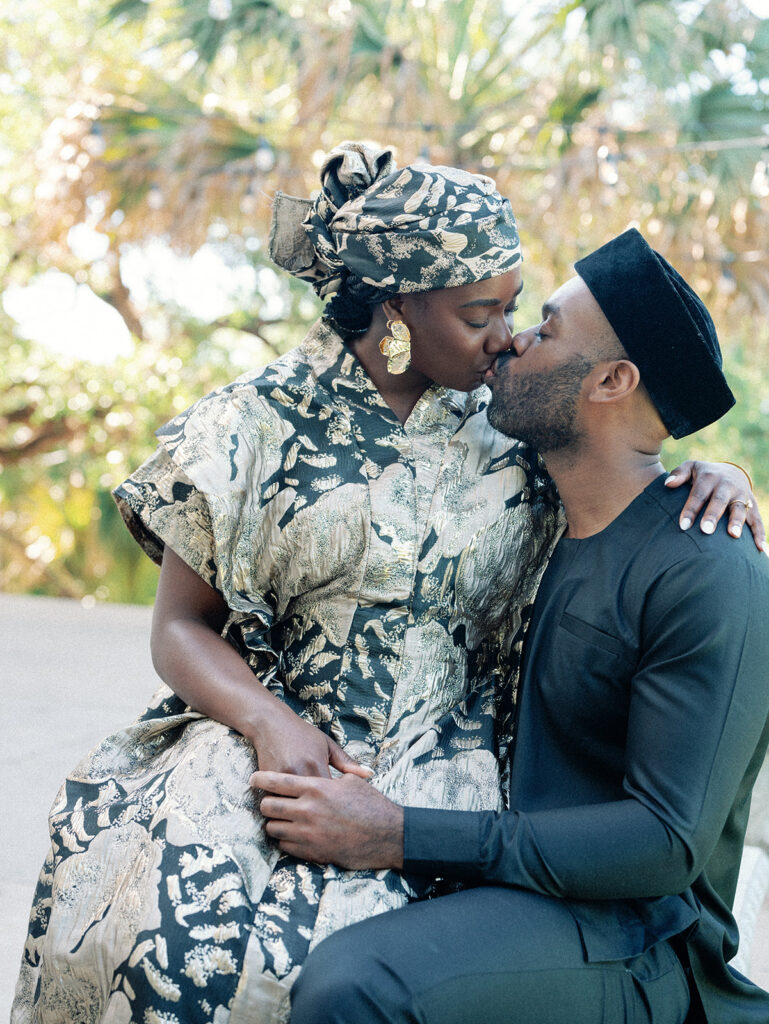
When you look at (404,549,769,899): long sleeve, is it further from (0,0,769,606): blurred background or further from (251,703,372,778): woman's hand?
(0,0,769,606): blurred background

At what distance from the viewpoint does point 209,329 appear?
13.2 metres

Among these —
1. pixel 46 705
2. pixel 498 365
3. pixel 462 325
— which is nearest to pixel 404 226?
pixel 462 325

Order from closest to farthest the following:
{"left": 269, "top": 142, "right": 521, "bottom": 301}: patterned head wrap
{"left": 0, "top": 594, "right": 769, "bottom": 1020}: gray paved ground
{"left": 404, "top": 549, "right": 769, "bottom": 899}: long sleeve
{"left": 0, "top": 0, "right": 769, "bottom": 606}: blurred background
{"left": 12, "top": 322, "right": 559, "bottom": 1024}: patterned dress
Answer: {"left": 404, "top": 549, "right": 769, "bottom": 899}: long sleeve
{"left": 12, "top": 322, "right": 559, "bottom": 1024}: patterned dress
{"left": 269, "top": 142, "right": 521, "bottom": 301}: patterned head wrap
{"left": 0, "top": 594, "right": 769, "bottom": 1020}: gray paved ground
{"left": 0, "top": 0, "right": 769, "bottom": 606}: blurred background

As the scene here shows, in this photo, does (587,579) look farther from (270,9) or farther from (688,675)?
(270,9)

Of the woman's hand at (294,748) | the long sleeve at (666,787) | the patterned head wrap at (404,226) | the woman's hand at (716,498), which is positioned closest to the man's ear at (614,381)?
the woman's hand at (716,498)

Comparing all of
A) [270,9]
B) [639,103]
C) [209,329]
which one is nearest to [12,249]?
[209,329]

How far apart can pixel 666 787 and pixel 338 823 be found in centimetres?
54

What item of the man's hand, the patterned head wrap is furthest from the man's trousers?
the patterned head wrap

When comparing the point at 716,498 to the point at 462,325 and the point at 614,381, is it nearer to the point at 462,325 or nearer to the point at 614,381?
the point at 614,381

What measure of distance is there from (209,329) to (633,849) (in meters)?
12.0

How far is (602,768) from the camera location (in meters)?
2.06

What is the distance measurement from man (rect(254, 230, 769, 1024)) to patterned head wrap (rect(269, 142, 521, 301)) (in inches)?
7.5

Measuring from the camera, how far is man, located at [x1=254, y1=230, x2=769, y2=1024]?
1.74 metres

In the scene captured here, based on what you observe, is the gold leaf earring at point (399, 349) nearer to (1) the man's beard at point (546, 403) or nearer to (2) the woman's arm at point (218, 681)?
(1) the man's beard at point (546, 403)
